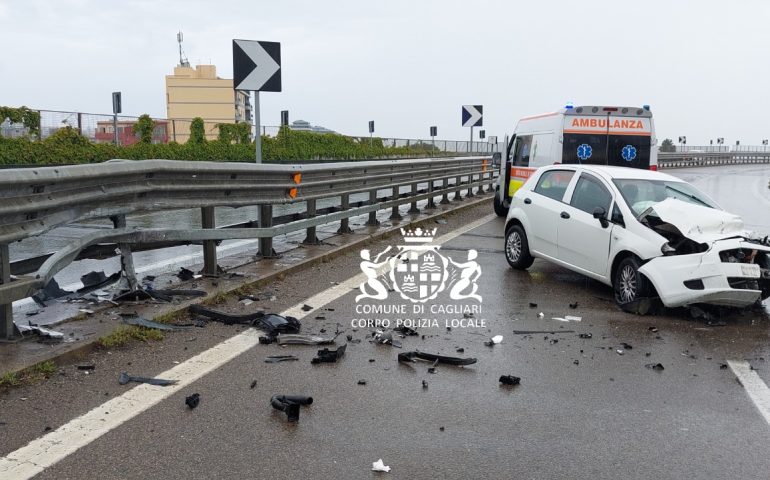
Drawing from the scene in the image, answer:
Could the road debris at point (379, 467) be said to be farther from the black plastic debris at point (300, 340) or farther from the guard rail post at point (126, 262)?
the guard rail post at point (126, 262)

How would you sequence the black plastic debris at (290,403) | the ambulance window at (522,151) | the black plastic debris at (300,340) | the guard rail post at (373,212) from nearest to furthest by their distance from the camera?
the black plastic debris at (290,403), the black plastic debris at (300,340), the guard rail post at (373,212), the ambulance window at (522,151)

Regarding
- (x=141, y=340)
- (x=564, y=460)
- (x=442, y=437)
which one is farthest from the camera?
(x=141, y=340)

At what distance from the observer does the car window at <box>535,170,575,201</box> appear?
9.17 metres

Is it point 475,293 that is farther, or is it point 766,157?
point 766,157

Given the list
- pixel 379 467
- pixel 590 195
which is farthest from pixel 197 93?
pixel 379 467

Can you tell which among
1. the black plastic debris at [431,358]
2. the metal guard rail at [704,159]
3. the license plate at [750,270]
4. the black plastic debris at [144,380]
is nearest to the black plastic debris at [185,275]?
the black plastic debris at [144,380]

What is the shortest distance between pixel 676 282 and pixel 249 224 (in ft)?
16.5

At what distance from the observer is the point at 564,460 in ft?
12.7

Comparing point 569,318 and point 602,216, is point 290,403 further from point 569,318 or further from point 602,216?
point 602,216

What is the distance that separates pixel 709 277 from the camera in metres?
6.84

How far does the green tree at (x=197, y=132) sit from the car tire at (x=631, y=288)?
25.2 meters

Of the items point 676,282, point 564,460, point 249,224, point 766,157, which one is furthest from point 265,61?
point 766,157

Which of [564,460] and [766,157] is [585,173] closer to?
[564,460]

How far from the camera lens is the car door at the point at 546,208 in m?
9.02
